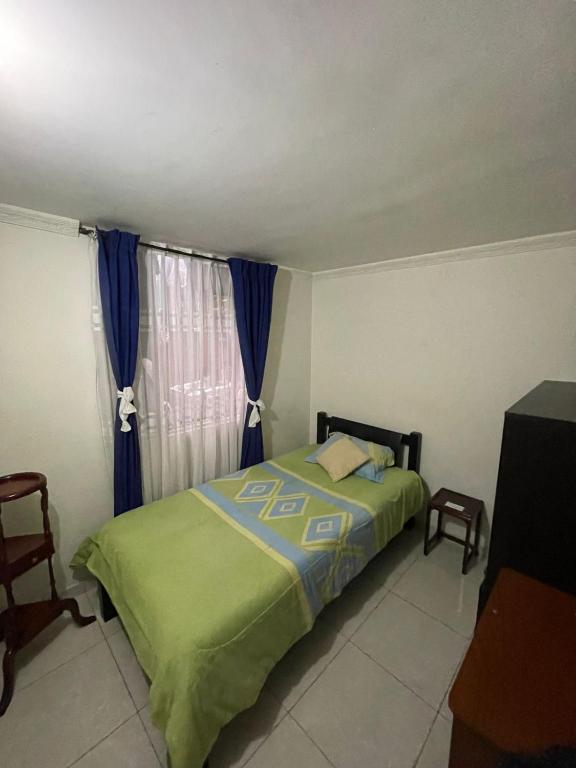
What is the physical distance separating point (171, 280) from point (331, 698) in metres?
2.64

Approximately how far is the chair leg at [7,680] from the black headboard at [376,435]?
2590 mm

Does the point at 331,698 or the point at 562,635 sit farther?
the point at 331,698

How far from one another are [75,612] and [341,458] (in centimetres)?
201

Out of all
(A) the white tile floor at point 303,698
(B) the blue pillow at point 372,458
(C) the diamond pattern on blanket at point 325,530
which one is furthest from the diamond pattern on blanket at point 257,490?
(A) the white tile floor at point 303,698

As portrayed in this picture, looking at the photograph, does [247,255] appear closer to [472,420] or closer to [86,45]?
[86,45]

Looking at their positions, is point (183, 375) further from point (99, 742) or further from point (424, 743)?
point (424, 743)

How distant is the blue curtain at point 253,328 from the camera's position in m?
2.51

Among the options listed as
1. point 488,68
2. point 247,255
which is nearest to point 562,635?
point 488,68

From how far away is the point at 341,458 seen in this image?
2.54 meters

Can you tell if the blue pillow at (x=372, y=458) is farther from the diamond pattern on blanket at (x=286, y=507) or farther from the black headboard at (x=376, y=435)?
the diamond pattern on blanket at (x=286, y=507)

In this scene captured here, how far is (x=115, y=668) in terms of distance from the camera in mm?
1578

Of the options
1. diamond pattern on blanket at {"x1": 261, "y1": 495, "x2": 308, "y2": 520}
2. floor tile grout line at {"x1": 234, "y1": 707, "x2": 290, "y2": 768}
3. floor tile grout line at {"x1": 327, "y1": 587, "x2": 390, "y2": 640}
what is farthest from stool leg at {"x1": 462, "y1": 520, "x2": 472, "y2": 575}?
floor tile grout line at {"x1": 234, "y1": 707, "x2": 290, "y2": 768}

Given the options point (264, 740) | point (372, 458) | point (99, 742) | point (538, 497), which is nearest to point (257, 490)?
point (372, 458)

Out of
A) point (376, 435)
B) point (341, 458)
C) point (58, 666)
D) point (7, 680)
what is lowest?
point (58, 666)
